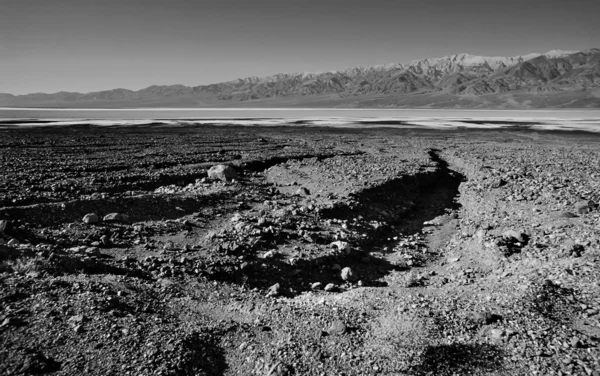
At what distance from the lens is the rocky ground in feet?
15.9

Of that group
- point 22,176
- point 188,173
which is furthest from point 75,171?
point 188,173

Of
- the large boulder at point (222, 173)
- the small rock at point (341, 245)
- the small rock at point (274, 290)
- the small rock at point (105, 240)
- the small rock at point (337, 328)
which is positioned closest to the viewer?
the small rock at point (337, 328)

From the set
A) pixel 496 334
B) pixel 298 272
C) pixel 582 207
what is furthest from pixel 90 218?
pixel 582 207

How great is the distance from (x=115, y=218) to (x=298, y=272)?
4.63 meters

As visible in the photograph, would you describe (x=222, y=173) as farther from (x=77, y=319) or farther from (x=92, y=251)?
(x=77, y=319)

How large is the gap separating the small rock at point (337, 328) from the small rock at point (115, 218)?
609 cm

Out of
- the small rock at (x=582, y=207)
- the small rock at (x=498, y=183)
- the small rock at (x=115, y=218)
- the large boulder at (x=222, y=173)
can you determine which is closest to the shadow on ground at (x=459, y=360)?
the small rock at (x=582, y=207)

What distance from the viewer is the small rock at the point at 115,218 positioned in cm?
951

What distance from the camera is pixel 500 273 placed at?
7324 mm

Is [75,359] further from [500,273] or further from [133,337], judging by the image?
[500,273]

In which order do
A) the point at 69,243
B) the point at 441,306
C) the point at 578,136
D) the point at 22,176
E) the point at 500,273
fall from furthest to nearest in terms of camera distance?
the point at 578,136
the point at 22,176
the point at 69,243
the point at 500,273
the point at 441,306

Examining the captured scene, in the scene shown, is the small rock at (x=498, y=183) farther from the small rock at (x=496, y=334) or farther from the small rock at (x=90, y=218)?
the small rock at (x=90, y=218)

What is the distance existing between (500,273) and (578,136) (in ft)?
103

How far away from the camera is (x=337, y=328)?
5453 mm
